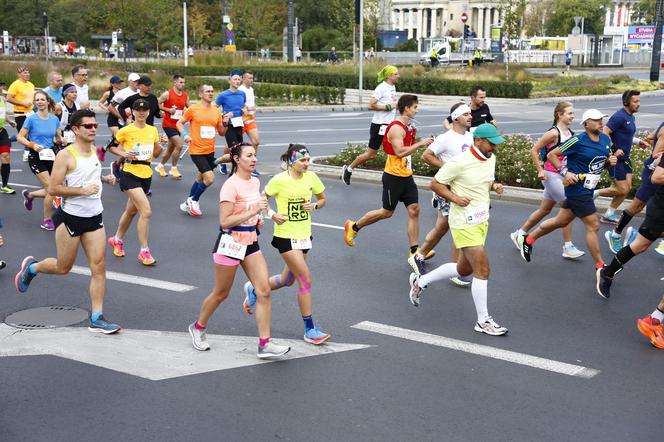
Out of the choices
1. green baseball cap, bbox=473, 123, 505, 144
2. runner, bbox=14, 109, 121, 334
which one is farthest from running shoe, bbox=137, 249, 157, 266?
green baseball cap, bbox=473, 123, 505, 144

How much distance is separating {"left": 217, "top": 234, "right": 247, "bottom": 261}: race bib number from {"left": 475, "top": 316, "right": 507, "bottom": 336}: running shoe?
2.33m

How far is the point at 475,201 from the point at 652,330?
1910 millimetres

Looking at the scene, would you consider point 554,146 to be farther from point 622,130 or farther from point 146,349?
point 146,349

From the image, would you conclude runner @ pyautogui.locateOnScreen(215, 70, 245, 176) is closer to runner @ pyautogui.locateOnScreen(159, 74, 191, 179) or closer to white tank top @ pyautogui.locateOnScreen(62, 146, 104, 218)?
runner @ pyautogui.locateOnScreen(159, 74, 191, 179)

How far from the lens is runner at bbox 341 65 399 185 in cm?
1335

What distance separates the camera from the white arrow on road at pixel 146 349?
6703 mm

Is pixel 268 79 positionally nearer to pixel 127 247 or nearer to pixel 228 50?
pixel 228 50

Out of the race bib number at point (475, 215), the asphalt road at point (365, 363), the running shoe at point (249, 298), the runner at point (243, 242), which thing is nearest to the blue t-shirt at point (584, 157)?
the asphalt road at point (365, 363)

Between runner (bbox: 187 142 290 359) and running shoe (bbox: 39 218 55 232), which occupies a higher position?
runner (bbox: 187 142 290 359)

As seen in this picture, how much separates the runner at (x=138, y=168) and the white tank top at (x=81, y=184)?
7.65ft

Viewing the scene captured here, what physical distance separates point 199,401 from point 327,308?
2.55m

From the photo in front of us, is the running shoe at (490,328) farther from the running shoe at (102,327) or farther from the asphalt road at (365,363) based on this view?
the running shoe at (102,327)

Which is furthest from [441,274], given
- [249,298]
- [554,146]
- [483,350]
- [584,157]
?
[554,146]

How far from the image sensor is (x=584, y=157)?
31.0 ft
